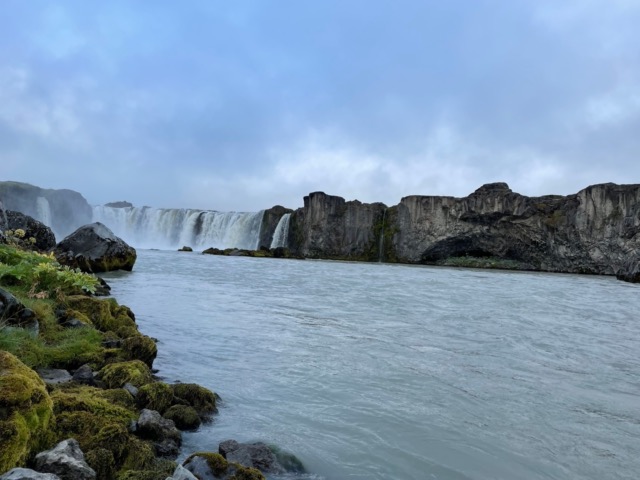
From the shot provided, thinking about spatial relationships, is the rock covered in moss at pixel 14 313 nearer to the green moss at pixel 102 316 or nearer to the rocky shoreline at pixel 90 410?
the rocky shoreline at pixel 90 410

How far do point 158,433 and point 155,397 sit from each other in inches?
34.6

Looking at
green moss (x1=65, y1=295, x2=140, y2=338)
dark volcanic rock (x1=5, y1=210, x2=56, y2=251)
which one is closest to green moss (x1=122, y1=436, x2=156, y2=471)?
green moss (x1=65, y1=295, x2=140, y2=338)

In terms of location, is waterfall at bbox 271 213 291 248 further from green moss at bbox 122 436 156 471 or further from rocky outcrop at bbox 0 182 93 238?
green moss at bbox 122 436 156 471

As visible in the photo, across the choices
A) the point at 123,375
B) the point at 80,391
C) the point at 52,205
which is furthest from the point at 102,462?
the point at 52,205

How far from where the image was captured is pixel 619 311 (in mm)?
19172

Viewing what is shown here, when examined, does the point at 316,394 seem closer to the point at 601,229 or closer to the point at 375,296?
the point at 375,296

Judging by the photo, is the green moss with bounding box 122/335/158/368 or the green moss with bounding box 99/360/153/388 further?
the green moss with bounding box 122/335/158/368

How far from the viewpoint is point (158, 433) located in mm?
5223

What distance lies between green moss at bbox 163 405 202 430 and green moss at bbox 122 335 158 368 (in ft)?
7.78

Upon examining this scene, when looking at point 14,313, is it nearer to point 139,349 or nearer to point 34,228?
point 139,349

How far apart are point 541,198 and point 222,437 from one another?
224 ft

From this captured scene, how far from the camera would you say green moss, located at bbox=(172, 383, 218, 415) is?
21.3 ft

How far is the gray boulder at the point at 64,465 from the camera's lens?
12.4 feet

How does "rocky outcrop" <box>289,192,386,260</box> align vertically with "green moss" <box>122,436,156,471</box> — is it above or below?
above
